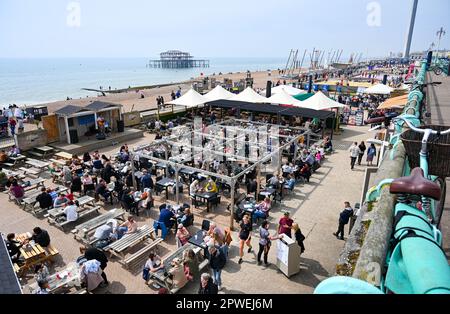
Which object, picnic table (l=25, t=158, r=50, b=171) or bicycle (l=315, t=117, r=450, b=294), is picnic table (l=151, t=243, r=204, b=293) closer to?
bicycle (l=315, t=117, r=450, b=294)

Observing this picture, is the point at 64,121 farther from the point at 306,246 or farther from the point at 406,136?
the point at 406,136

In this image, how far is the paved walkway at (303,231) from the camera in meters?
7.24

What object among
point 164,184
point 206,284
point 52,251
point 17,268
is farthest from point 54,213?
point 206,284

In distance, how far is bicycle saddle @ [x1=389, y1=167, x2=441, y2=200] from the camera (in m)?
1.69

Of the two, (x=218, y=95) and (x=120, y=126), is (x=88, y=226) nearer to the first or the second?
(x=120, y=126)

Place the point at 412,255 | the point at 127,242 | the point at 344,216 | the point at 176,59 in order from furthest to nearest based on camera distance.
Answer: the point at 176,59, the point at 344,216, the point at 127,242, the point at 412,255

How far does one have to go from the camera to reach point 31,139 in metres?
16.5

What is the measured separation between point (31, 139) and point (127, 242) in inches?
469

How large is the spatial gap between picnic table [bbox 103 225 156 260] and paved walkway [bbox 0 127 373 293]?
34 cm

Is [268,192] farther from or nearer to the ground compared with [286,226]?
nearer to the ground

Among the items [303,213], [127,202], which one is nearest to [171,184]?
[127,202]

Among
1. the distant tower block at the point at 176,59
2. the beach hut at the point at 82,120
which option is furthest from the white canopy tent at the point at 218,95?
the distant tower block at the point at 176,59

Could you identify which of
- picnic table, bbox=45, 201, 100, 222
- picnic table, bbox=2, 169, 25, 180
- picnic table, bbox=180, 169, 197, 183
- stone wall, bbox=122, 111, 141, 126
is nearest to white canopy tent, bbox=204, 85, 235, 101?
stone wall, bbox=122, 111, 141, 126

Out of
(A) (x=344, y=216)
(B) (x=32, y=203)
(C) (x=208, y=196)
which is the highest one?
(A) (x=344, y=216)
